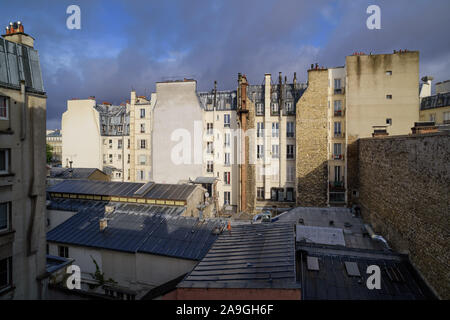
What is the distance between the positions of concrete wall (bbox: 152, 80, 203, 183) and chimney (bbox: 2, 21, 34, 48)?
80.1 feet

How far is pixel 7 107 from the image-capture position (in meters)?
8.25

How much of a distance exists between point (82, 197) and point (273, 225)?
53.0 feet

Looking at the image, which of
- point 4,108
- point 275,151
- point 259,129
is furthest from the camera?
point 259,129

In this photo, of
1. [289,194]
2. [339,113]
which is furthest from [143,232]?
[339,113]

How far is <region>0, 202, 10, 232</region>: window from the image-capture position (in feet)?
26.8

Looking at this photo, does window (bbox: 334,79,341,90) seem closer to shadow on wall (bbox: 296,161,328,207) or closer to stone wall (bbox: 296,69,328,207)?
stone wall (bbox: 296,69,328,207)

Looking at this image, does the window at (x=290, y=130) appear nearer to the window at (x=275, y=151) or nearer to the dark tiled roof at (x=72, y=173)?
the window at (x=275, y=151)

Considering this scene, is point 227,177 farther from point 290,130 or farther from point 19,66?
point 19,66

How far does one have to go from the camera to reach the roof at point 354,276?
10141mm

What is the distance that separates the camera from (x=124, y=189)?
69.6 ft

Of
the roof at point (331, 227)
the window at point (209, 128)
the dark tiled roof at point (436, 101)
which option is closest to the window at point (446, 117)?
the dark tiled roof at point (436, 101)

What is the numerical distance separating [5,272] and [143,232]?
25.9 feet

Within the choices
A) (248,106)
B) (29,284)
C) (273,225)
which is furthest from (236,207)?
(29,284)

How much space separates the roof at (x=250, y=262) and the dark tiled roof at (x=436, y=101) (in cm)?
3572
